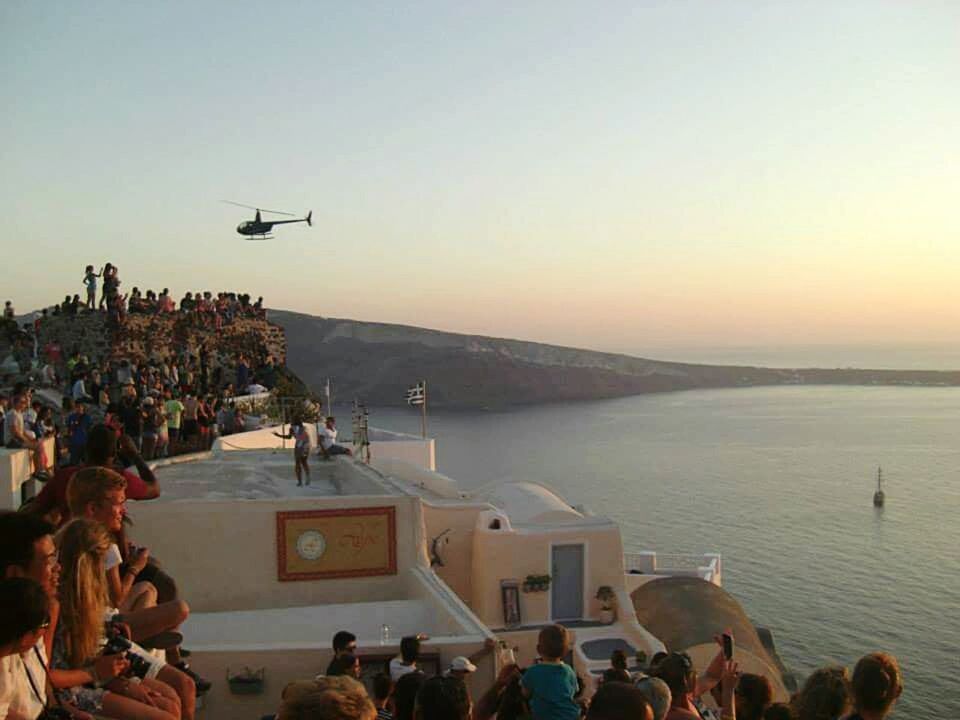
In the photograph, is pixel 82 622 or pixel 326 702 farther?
pixel 82 622

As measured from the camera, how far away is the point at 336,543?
1096cm

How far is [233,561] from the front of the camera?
10.8 meters

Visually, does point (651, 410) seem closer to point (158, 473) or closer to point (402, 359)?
point (402, 359)

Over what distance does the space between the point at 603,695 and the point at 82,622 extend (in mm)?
1891

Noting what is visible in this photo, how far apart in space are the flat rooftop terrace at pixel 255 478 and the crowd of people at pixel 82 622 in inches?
277

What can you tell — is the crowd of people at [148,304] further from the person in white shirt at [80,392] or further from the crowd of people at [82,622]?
the crowd of people at [82,622]

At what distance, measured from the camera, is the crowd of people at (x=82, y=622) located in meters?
2.82

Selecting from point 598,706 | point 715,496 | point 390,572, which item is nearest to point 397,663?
point 598,706

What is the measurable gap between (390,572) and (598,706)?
8372 mm

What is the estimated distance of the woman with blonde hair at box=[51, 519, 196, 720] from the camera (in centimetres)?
331

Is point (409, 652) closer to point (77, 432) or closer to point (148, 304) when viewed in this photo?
point (77, 432)

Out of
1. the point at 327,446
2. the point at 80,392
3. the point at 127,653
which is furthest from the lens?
the point at 80,392

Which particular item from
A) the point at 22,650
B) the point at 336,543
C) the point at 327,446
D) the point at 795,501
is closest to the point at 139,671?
the point at 22,650

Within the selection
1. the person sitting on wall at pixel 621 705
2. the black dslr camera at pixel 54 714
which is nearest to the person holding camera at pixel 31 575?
the black dslr camera at pixel 54 714
